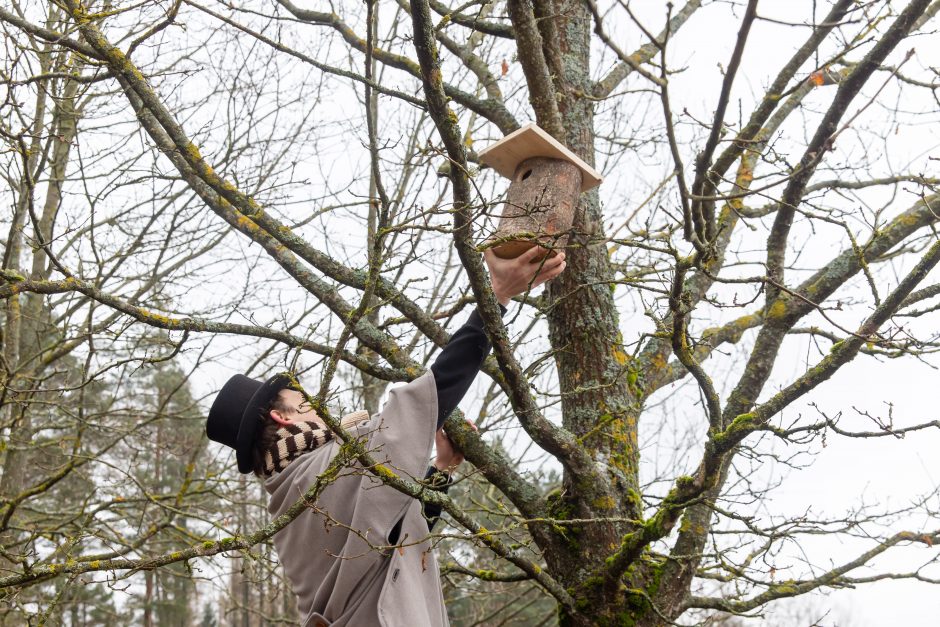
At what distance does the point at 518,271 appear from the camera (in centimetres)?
262

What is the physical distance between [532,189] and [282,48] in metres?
1.15

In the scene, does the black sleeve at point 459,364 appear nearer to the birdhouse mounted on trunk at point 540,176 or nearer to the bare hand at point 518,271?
the bare hand at point 518,271

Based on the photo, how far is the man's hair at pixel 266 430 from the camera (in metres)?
A: 2.56

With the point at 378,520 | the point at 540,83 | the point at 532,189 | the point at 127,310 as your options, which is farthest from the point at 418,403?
the point at 540,83

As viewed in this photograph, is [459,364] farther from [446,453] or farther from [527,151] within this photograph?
[527,151]

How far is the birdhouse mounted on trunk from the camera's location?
2.88m

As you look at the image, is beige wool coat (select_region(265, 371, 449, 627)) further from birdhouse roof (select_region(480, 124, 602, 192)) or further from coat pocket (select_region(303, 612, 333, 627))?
birdhouse roof (select_region(480, 124, 602, 192))

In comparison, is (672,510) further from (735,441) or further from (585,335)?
(585,335)

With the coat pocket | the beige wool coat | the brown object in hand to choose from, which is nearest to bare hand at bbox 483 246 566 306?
the brown object in hand

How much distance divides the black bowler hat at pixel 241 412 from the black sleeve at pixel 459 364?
50cm

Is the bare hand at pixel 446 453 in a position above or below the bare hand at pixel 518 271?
below

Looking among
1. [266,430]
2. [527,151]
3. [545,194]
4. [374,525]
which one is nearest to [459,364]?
[374,525]

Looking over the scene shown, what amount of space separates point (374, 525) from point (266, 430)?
49cm

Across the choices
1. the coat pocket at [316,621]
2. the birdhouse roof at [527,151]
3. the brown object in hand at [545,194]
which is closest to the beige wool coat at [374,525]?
the coat pocket at [316,621]
